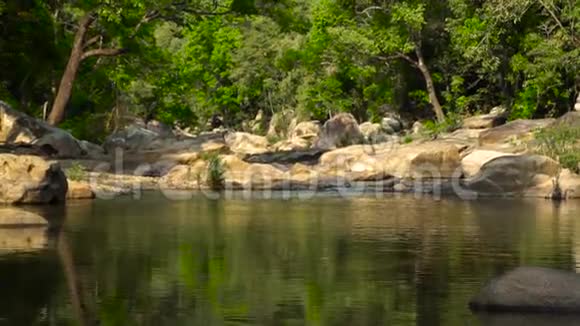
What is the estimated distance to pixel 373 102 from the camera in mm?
67750

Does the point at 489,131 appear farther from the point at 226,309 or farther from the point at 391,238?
the point at 226,309

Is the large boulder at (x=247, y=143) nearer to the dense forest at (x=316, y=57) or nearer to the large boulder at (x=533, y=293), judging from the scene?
the dense forest at (x=316, y=57)

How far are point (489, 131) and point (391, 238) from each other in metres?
25.0

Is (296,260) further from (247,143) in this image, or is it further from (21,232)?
(247,143)

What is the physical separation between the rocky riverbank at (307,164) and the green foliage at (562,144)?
1.05 ft

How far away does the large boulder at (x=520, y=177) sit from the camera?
34.9 m

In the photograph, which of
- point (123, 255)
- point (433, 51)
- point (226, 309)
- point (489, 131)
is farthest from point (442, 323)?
point (433, 51)

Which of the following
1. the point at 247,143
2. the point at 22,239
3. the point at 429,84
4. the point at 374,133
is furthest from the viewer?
the point at 247,143

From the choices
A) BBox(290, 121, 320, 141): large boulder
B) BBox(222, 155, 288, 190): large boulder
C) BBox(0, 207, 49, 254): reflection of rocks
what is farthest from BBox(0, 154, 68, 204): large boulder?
BBox(290, 121, 320, 141): large boulder

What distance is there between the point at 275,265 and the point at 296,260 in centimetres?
70

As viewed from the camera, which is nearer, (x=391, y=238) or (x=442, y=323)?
(x=442, y=323)

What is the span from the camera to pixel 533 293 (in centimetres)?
1211

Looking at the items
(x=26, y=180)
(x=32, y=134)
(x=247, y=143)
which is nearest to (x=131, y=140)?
(x=32, y=134)

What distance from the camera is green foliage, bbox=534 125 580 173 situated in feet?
116
